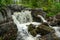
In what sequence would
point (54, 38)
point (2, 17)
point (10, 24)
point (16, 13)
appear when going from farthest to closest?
1. point (16, 13)
2. point (2, 17)
3. point (10, 24)
4. point (54, 38)

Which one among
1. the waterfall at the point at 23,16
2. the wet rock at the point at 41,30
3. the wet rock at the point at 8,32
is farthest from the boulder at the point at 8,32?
the waterfall at the point at 23,16

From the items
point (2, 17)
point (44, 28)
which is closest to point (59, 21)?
point (44, 28)

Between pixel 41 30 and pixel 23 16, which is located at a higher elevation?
pixel 41 30

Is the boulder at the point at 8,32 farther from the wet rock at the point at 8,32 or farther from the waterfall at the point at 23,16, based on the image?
the waterfall at the point at 23,16

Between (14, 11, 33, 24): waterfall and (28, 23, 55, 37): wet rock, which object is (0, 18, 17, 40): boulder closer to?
(28, 23, 55, 37): wet rock

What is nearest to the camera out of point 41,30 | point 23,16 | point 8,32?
point 8,32

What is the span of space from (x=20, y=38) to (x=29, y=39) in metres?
0.80

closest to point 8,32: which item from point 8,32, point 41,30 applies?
point 8,32

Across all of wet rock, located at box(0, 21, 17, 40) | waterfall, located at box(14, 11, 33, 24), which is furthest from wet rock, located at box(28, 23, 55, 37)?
waterfall, located at box(14, 11, 33, 24)

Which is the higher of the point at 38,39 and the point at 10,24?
the point at 10,24

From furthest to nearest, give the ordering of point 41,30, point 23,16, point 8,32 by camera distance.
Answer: point 23,16
point 41,30
point 8,32

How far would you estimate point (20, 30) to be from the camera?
15.1 meters

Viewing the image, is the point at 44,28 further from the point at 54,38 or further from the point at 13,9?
the point at 13,9

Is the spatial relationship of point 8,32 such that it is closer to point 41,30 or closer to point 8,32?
point 8,32
